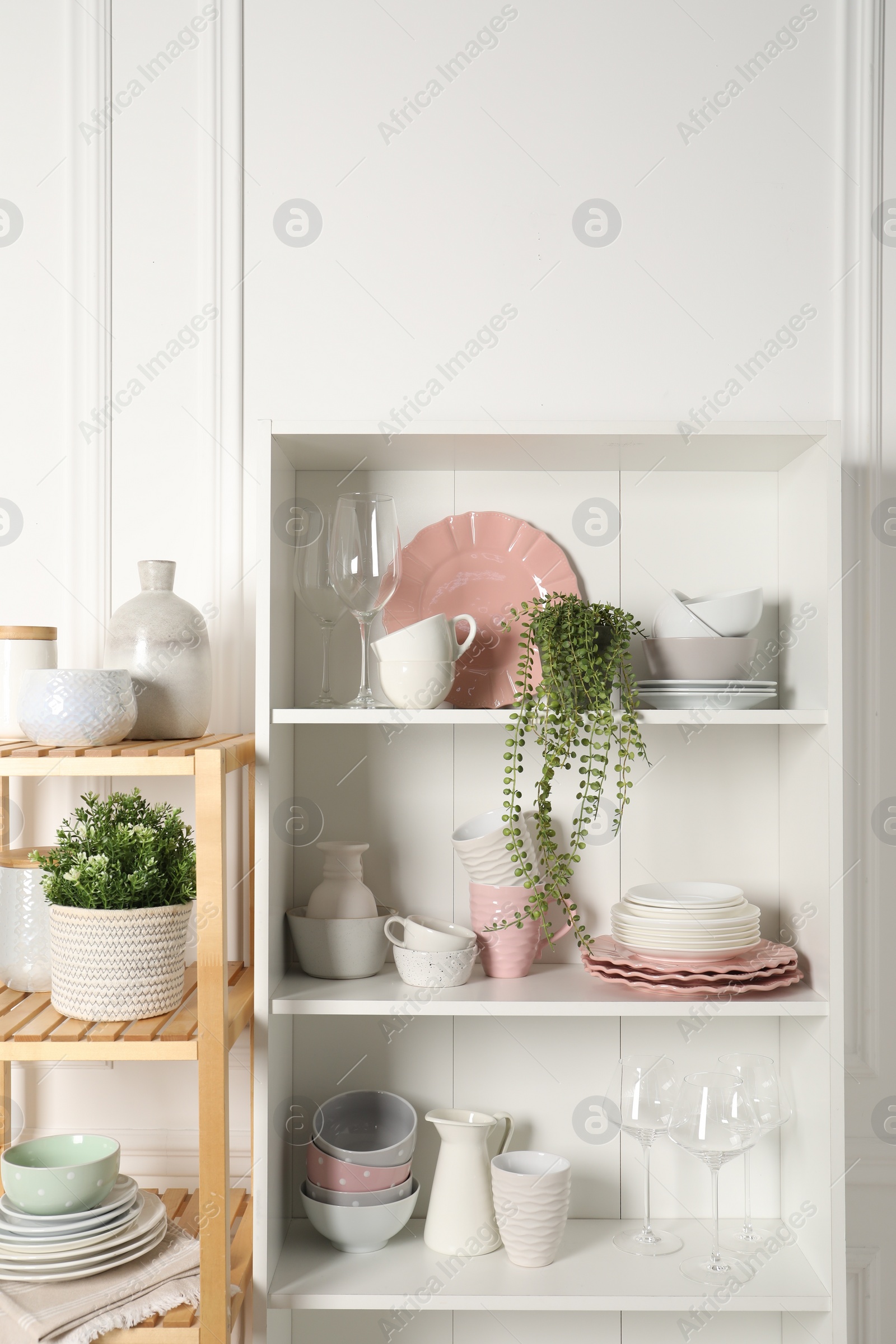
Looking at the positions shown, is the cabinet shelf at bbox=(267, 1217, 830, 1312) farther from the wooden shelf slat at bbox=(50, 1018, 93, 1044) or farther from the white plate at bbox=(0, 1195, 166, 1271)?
the wooden shelf slat at bbox=(50, 1018, 93, 1044)

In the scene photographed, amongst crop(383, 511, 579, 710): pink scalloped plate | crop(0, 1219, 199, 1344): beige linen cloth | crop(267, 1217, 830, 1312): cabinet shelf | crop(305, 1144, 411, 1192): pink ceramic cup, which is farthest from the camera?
crop(383, 511, 579, 710): pink scalloped plate

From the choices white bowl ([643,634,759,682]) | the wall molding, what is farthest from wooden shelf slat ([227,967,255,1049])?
the wall molding

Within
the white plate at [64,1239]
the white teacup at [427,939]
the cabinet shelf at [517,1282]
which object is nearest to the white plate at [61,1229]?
the white plate at [64,1239]

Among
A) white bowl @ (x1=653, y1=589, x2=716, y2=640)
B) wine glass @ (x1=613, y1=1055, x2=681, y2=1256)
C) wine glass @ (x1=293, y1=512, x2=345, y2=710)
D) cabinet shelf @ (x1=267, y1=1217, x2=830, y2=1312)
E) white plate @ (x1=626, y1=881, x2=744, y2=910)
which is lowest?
cabinet shelf @ (x1=267, y1=1217, x2=830, y2=1312)

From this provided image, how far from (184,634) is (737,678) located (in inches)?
30.0

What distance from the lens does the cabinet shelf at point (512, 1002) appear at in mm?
1238

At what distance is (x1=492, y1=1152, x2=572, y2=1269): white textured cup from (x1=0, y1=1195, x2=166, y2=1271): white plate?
17.9 inches

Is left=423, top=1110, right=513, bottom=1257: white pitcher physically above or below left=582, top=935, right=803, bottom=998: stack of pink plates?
below

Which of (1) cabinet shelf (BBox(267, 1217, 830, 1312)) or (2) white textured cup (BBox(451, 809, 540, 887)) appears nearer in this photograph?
(1) cabinet shelf (BBox(267, 1217, 830, 1312))

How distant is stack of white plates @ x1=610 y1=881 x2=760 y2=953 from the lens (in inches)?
50.8

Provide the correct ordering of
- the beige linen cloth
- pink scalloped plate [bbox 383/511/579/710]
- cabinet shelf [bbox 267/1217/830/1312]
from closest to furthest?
the beige linen cloth < cabinet shelf [bbox 267/1217/830/1312] < pink scalloped plate [bbox 383/511/579/710]

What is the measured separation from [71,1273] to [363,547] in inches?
38.3

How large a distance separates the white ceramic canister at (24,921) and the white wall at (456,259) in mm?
307

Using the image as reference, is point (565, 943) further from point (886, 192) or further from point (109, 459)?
point (886, 192)
